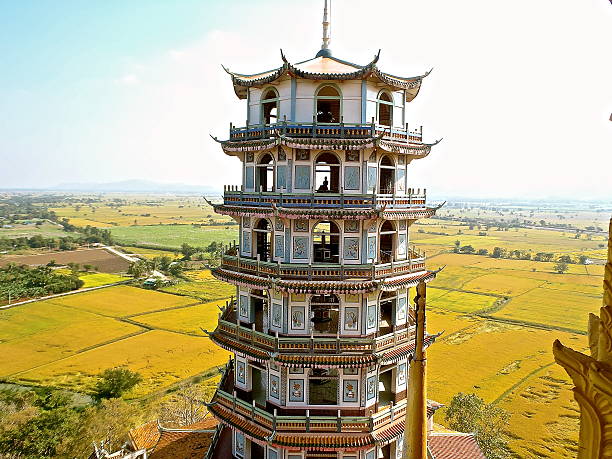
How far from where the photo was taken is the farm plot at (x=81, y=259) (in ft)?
317

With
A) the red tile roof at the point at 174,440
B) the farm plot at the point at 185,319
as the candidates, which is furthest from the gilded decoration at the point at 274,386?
the farm plot at the point at 185,319

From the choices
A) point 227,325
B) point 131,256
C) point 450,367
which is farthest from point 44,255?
point 227,325

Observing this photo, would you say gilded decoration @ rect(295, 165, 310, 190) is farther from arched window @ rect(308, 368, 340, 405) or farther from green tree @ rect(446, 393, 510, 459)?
green tree @ rect(446, 393, 510, 459)

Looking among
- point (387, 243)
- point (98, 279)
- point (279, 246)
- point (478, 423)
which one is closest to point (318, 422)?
point (279, 246)

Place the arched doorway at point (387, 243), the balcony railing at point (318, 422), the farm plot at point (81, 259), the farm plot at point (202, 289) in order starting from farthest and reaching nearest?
the farm plot at point (81, 259) < the farm plot at point (202, 289) < the arched doorway at point (387, 243) < the balcony railing at point (318, 422)

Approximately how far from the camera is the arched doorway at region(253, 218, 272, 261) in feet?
57.9

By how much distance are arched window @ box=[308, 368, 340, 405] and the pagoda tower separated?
0.28ft

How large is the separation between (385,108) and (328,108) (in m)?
2.21

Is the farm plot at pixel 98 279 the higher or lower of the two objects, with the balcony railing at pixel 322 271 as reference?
lower

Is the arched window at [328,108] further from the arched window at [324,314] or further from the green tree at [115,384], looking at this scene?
the green tree at [115,384]

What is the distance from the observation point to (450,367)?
149 ft

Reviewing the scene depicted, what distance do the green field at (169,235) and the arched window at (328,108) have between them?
339 ft

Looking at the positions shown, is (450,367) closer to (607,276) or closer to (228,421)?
(228,421)

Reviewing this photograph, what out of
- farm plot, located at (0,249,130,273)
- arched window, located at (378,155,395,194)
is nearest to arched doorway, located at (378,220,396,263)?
arched window, located at (378,155,395,194)
